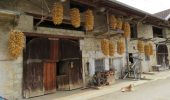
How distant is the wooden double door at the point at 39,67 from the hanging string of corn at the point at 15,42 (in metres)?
0.80

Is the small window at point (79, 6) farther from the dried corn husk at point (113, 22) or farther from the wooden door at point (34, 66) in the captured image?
the wooden door at point (34, 66)

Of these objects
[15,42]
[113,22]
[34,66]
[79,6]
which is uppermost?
[79,6]

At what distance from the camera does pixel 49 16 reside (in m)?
8.77

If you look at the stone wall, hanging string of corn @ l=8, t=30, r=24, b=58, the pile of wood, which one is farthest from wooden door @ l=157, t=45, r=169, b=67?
hanging string of corn @ l=8, t=30, r=24, b=58

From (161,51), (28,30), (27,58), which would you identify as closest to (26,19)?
(28,30)

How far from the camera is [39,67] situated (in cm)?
896

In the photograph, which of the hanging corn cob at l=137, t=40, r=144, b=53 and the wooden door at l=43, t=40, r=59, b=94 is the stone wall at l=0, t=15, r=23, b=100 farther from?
the hanging corn cob at l=137, t=40, r=144, b=53

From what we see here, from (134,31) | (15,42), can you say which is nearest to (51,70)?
(15,42)

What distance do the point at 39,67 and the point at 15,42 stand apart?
185cm

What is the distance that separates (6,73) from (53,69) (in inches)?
95.7

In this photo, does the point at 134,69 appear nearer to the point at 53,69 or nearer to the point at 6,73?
the point at 53,69

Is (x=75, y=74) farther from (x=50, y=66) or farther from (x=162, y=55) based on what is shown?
(x=162, y=55)

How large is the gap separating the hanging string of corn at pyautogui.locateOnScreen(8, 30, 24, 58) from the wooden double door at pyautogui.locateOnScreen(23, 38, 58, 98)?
31.3 inches

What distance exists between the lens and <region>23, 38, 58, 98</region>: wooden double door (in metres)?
8.45
